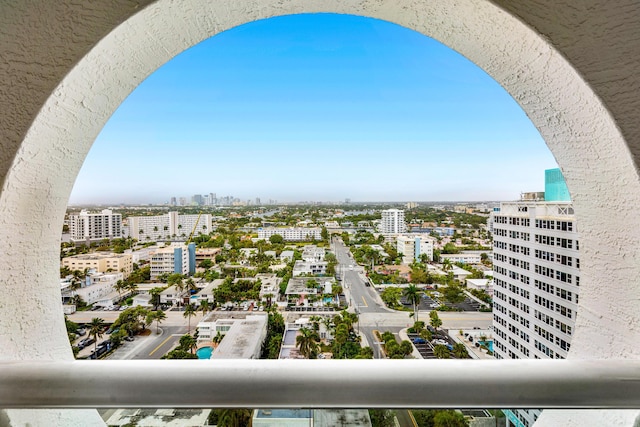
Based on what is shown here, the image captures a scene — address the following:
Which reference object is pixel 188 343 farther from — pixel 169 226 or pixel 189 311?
pixel 169 226

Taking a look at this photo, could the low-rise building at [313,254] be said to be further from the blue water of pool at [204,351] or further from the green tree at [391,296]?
the blue water of pool at [204,351]

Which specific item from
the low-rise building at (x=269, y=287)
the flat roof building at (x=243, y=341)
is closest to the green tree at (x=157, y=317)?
the flat roof building at (x=243, y=341)

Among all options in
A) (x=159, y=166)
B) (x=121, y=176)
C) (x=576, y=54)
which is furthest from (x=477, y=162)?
(x=159, y=166)

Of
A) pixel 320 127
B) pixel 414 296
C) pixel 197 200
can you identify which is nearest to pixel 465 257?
pixel 414 296

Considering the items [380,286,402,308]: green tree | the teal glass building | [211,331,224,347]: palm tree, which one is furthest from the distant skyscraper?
the teal glass building

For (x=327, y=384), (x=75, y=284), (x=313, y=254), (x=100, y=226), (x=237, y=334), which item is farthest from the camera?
(x=313, y=254)

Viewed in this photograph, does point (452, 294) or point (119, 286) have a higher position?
point (119, 286)

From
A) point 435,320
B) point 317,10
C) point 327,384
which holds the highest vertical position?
point 317,10

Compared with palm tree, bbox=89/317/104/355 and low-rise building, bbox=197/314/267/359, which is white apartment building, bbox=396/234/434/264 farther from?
palm tree, bbox=89/317/104/355
